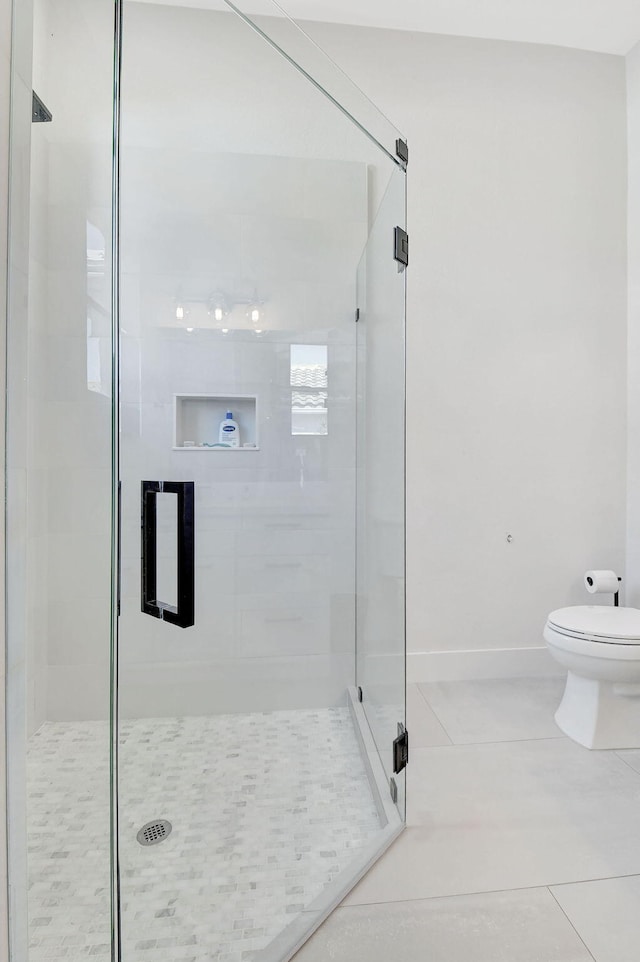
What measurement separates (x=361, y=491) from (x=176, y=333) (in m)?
0.79

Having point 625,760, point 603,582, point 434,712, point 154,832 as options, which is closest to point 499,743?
point 434,712

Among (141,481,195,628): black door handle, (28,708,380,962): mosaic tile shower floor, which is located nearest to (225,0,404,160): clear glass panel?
(141,481,195,628): black door handle

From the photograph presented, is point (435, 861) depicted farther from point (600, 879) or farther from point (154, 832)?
point (154, 832)

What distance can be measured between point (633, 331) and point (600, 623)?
4.62ft

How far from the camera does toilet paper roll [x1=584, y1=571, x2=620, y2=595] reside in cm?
221

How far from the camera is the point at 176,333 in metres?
1.50

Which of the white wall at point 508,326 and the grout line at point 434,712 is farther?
the white wall at point 508,326

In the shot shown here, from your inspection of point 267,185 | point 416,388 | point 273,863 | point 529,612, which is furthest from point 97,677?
point 529,612

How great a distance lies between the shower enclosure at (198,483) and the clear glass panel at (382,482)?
12mm

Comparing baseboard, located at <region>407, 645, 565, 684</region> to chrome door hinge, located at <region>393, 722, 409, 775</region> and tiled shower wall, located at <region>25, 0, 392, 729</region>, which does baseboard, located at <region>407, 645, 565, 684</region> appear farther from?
chrome door hinge, located at <region>393, 722, 409, 775</region>

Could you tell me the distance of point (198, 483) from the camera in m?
1.49

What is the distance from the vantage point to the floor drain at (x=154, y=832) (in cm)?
111

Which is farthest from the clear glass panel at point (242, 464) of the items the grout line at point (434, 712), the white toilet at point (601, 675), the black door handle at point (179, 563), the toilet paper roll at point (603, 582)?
the toilet paper roll at point (603, 582)

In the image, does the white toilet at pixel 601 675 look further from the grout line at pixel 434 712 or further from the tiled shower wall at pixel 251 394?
the tiled shower wall at pixel 251 394
